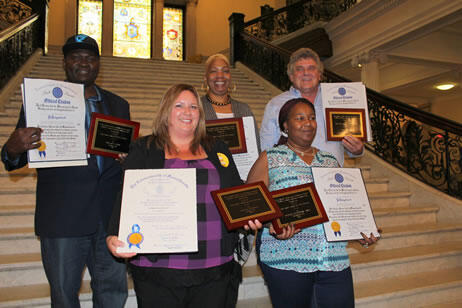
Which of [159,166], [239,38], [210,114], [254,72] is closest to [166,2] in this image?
[239,38]

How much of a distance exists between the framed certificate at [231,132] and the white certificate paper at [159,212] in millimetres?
846

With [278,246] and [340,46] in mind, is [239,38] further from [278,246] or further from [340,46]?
[278,246]

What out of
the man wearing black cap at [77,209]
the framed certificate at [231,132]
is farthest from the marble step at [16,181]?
the framed certificate at [231,132]

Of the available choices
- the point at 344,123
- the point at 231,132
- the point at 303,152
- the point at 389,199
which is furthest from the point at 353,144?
the point at 389,199

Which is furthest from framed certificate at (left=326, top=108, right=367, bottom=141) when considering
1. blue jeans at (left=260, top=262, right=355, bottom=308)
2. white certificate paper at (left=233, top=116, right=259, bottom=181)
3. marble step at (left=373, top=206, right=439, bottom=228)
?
marble step at (left=373, top=206, right=439, bottom=228)

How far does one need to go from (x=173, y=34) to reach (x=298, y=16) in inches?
212

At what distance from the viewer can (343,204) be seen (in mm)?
1670

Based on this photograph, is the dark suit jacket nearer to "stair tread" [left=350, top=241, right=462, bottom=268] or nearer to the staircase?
the staircase

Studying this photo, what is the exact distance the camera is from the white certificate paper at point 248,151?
225cm

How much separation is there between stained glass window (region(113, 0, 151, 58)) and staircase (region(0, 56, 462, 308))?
8374 millimetres

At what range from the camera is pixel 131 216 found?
1279 mm

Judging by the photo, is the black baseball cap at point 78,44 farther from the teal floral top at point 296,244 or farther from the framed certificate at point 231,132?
the teal floral top at point 296,244

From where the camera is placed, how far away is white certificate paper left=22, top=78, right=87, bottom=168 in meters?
1.61

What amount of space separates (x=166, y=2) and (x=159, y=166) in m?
13.7
